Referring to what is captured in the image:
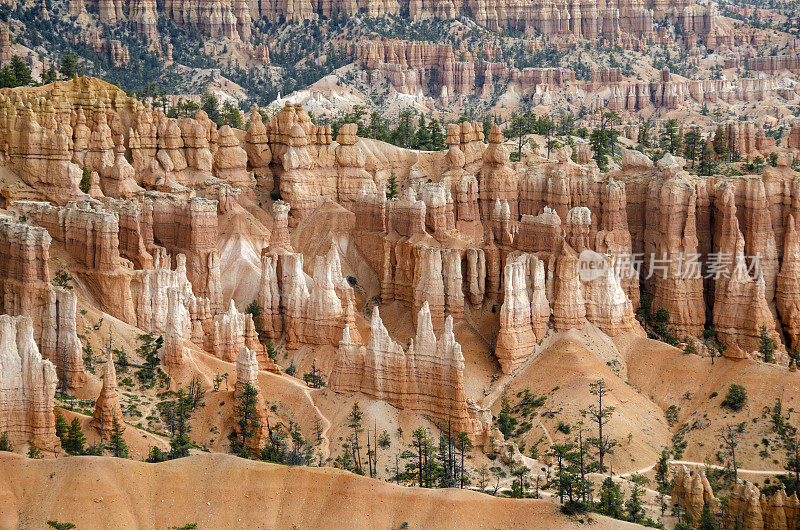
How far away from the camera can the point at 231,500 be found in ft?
228

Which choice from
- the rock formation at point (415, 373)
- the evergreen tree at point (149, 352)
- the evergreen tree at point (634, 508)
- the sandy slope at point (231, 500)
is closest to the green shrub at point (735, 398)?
the evergreen tree at point (634, 508)

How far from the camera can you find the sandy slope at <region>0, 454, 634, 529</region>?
67812 mm

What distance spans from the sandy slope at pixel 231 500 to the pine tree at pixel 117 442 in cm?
533

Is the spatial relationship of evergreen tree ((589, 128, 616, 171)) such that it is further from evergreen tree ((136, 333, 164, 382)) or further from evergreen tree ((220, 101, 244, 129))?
evergreen tree ((136, 333, 164, 382))

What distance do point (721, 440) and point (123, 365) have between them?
37065mm

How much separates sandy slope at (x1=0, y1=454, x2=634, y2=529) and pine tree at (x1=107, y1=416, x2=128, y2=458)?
210 inches

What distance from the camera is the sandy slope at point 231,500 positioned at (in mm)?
67812

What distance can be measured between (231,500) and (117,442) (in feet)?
32.9

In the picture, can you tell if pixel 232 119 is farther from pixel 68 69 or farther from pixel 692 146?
pixel 692 146

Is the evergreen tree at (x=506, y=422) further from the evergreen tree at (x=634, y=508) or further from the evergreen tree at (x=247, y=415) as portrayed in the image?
the evergreen tree at (x=247, y=415)

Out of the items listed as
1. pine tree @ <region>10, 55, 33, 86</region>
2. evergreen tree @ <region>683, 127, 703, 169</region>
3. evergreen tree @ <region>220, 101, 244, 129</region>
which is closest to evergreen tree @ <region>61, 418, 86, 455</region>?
pine tree @ <region>10, 55, 33, 86</region>

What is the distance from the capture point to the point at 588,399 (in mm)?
92438

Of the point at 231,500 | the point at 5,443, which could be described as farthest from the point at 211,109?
the point at 231,500

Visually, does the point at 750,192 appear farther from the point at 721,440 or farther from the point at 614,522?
the point at 614,522
